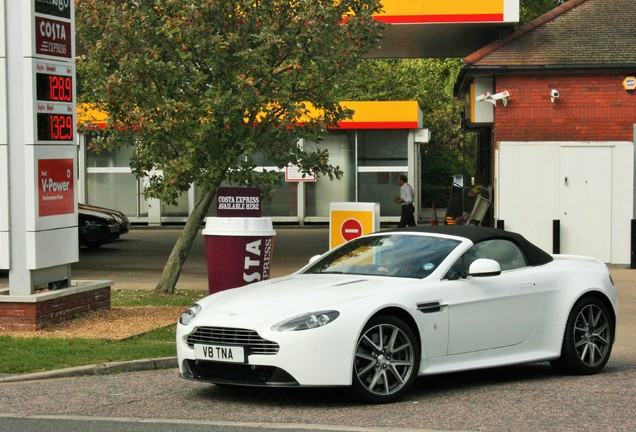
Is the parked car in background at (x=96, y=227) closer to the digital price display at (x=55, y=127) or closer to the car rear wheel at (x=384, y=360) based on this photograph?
the digital price display at (x=55, y=127)

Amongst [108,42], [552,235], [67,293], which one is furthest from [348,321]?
[552,235]

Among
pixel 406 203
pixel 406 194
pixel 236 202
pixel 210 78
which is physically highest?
pixel 210 78

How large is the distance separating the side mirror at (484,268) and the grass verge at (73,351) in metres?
3.19

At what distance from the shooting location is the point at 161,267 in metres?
23.8

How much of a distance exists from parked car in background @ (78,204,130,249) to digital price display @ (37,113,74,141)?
50.7ft

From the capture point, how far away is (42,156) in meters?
13.2

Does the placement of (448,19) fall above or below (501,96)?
above

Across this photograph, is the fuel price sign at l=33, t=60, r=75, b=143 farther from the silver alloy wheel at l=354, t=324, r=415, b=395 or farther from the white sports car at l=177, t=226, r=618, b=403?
the silver alloy wheel at l=354, t=324, r=415, b=395

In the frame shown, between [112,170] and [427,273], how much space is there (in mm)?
31891

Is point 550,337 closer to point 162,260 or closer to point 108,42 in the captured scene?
point 108,42

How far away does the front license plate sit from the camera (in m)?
8.45

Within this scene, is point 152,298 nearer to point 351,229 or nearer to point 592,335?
point 351,229

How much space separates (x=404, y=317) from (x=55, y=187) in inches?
234

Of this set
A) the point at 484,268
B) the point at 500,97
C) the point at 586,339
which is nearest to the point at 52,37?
the point at 484,268
